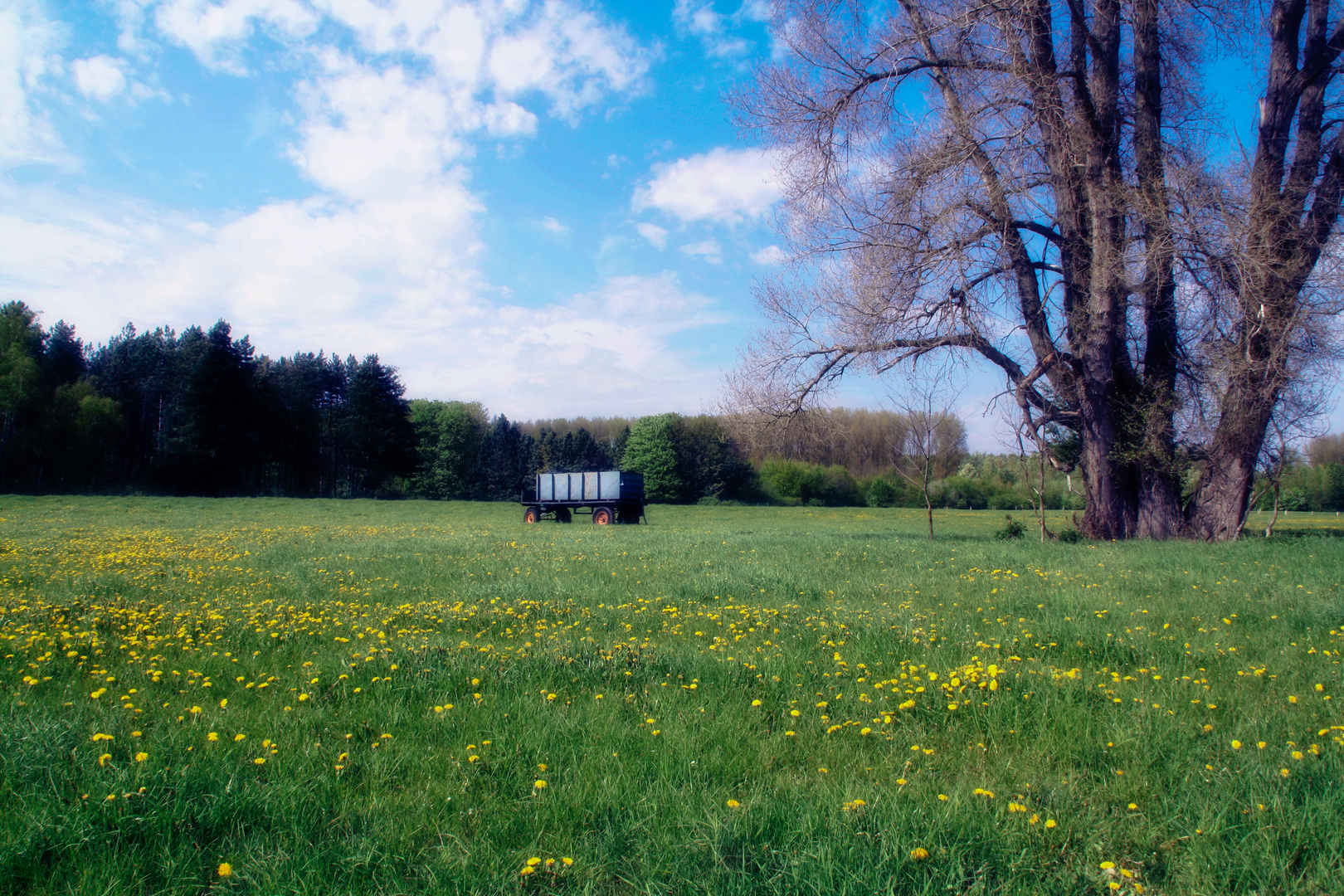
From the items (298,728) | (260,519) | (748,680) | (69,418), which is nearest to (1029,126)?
(748,680)

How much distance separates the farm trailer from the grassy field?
2244 cm

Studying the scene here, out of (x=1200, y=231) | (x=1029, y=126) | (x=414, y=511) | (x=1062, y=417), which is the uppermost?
(x=1029, y=126)

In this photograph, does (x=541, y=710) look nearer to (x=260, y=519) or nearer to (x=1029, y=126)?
(x=1029, y=126)

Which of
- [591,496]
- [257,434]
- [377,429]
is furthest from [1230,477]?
[257,434]

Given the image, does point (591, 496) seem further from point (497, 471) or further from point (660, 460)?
point (497, 471)

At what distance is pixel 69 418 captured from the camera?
4434 centimetres

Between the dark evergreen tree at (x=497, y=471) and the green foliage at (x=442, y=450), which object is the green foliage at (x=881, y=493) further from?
the green foliage at (x=442, y=450)

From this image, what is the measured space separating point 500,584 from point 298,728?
4.83m

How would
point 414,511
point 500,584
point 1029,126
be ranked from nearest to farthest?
point 500,584
point 1029,126
point 414,511

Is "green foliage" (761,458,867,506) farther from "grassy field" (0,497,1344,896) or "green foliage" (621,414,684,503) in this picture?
"grassy field" (0,497,1344,896)

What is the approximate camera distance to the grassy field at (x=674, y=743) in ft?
7.96

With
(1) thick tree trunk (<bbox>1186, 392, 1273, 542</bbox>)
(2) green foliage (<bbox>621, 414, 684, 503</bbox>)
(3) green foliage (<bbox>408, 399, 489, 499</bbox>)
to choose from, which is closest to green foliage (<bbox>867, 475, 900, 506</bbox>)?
(2) green foliage (<bbox>621, 414, 684, 503</bbox>)

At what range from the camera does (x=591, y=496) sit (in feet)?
102

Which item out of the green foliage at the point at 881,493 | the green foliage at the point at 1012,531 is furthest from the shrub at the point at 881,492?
the green foliage at the point at 1012,531
